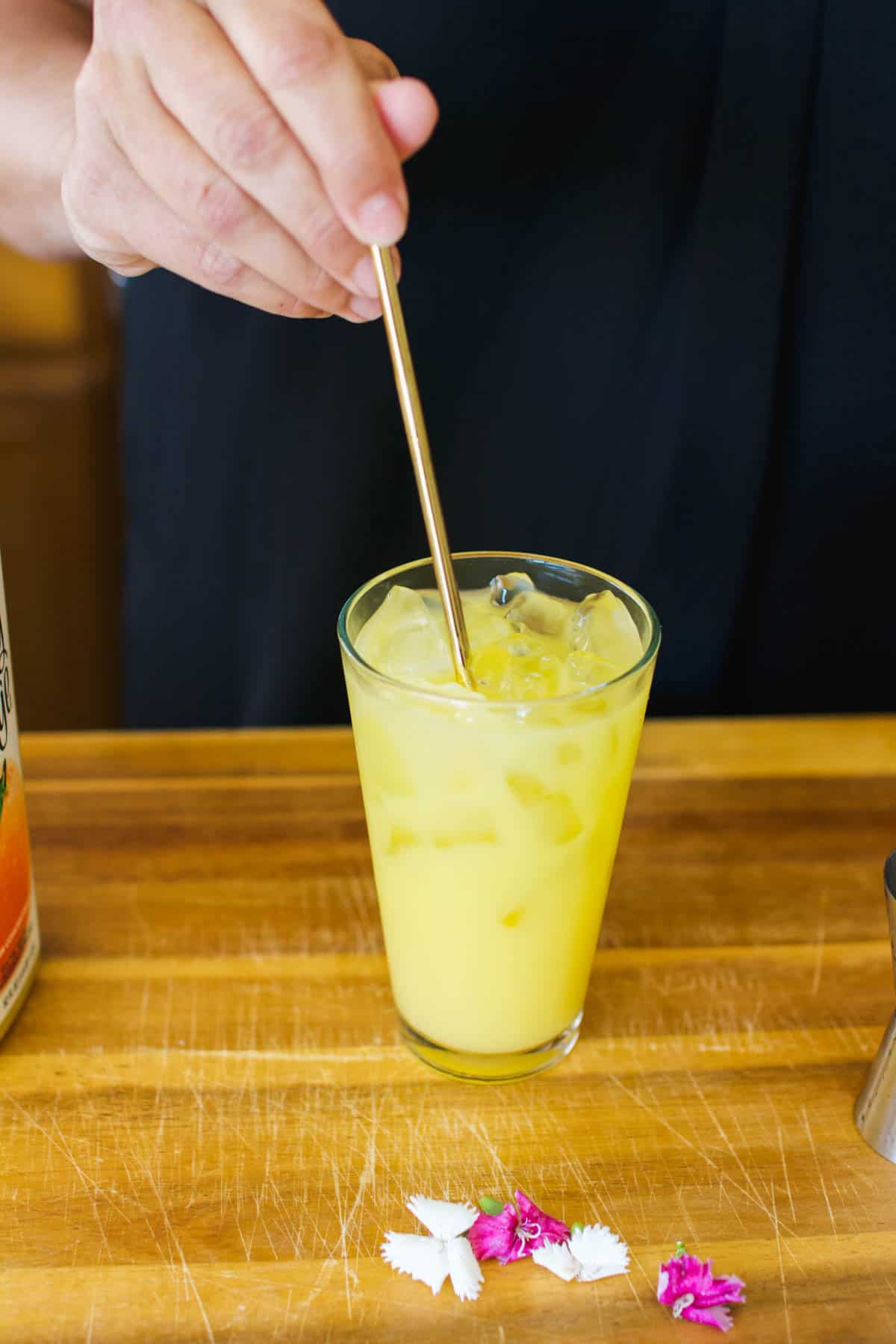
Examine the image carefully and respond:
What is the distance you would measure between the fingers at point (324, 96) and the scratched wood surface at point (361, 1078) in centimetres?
50

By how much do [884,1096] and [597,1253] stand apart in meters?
0.20

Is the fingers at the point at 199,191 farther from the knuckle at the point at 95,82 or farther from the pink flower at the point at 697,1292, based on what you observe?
the pink flower at the point at 697,1292

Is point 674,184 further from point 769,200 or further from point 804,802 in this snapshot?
point 804,802

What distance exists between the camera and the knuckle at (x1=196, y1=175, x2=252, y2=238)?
0.68m

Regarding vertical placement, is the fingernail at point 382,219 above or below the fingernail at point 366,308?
above

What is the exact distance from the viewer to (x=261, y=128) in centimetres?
64

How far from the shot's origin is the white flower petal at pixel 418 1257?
26.0 inches

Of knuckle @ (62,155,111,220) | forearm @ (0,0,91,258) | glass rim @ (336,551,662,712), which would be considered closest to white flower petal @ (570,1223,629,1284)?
glass rim @ (336,551,662,712)

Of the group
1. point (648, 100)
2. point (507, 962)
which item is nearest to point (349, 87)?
point (507, 962)

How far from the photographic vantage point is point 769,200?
1.10 meters

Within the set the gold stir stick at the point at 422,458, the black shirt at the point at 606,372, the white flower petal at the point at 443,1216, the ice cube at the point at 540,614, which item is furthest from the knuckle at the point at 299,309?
the white flower petal at the point at 443,1216

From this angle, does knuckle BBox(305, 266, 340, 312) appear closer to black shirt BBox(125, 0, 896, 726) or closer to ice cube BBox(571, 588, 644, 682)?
ice cube BBox(571, 588, 644, 682)

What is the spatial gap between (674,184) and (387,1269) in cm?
94

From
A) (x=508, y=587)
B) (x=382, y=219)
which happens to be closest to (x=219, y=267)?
(x=382, y=219)
